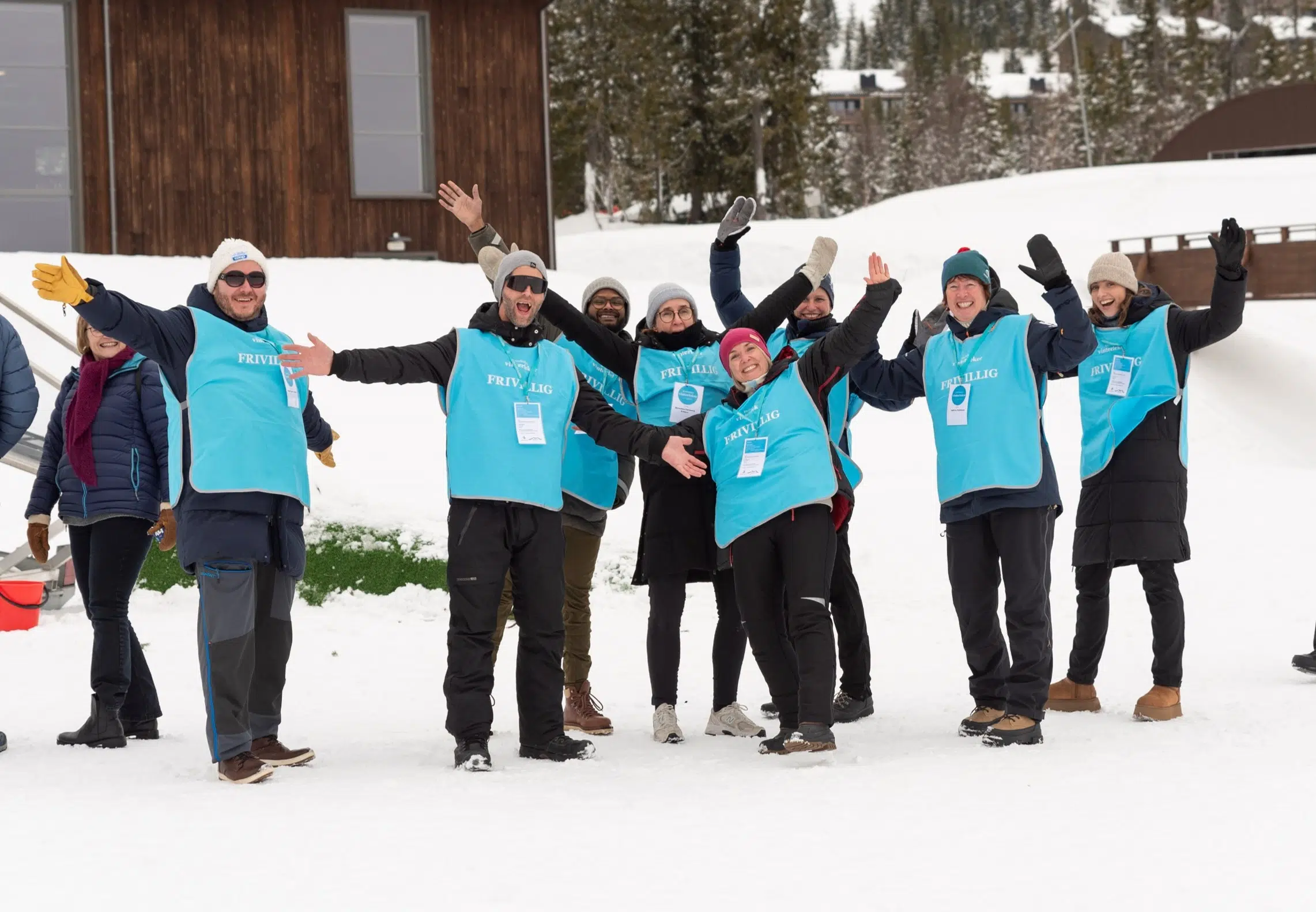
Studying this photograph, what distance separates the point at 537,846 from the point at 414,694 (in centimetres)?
311

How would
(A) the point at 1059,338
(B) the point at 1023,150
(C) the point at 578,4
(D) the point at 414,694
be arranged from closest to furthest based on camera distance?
(A) the point at 1059,338 < (D) the point at 414,694 < (C) the point at 578,4 < (B) the point at 1023,150

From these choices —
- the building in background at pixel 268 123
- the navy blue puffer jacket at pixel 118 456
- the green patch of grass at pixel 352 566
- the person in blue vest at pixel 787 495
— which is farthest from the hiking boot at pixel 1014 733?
the building in background at pixel 268 123

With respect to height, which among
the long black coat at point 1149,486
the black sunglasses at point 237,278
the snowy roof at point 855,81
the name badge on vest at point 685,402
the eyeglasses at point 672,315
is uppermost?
the snowy roof at point 855,81

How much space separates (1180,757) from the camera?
4934 mm

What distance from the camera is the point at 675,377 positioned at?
19.4ft

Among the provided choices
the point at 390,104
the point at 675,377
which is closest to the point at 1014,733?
the point at 675,377

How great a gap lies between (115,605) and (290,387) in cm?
126

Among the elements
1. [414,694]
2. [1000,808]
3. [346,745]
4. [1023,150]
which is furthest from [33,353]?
[1023,150]

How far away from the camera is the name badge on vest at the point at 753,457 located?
5.34 meters

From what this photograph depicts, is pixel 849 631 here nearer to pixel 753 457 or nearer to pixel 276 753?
pixel 753 457

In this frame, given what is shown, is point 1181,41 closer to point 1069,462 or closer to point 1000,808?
point 1069,462

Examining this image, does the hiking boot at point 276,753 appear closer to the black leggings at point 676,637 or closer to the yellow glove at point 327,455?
the yellow glove at point 327,455

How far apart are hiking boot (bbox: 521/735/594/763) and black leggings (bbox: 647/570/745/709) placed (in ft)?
1.66

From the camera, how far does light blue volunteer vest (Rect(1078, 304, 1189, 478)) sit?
19.7ft
